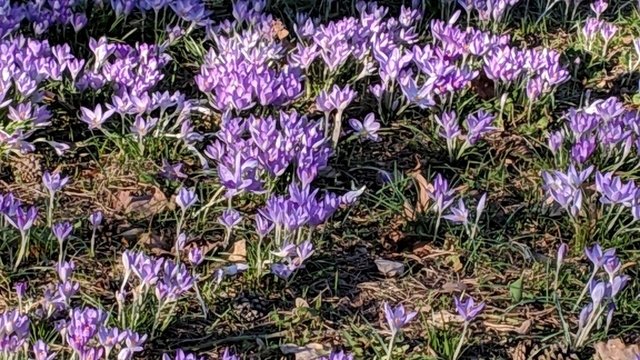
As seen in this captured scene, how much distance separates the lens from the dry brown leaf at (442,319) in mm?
2650

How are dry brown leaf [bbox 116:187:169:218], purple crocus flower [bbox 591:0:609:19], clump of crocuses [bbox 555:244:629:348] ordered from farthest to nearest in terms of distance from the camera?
1. purple crocus flower [bbox 591:0:609:19]
2. dry brown leaf [bbox 116:187:169:218]
3. clump of crocuses [bbox 555:244:629:348]

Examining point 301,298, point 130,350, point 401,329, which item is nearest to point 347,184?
point 301,298

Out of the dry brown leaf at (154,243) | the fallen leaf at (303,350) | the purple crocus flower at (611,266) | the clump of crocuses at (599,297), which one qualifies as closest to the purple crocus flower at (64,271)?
the dry brown leaf at (154,243)

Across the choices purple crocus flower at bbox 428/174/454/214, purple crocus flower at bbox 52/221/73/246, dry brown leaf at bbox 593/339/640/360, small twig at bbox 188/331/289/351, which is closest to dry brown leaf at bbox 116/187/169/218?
Result: purple crocus flower at bbox 52/221/73/246

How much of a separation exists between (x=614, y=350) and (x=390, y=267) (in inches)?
28.1

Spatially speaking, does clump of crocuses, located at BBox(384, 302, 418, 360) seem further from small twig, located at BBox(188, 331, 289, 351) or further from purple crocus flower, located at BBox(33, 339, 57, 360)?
purple crocus flower, located at BBox(33, 339, 57, 360)

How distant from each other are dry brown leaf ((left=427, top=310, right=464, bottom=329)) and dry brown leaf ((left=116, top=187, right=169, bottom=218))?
3.13 feet

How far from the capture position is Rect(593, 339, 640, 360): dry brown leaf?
2.51 m

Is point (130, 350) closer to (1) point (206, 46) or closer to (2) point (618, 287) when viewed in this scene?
(2) point (618, 287)

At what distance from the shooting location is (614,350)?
2537 mm

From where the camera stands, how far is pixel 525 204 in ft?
10.7

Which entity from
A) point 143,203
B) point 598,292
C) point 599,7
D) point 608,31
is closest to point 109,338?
point 143,203

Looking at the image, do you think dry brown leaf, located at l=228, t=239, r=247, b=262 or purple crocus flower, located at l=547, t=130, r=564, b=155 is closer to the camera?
dry brown leaf, located at l=228, t=239, r=247, b=262

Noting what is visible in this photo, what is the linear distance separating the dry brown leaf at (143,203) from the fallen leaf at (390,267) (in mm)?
727
